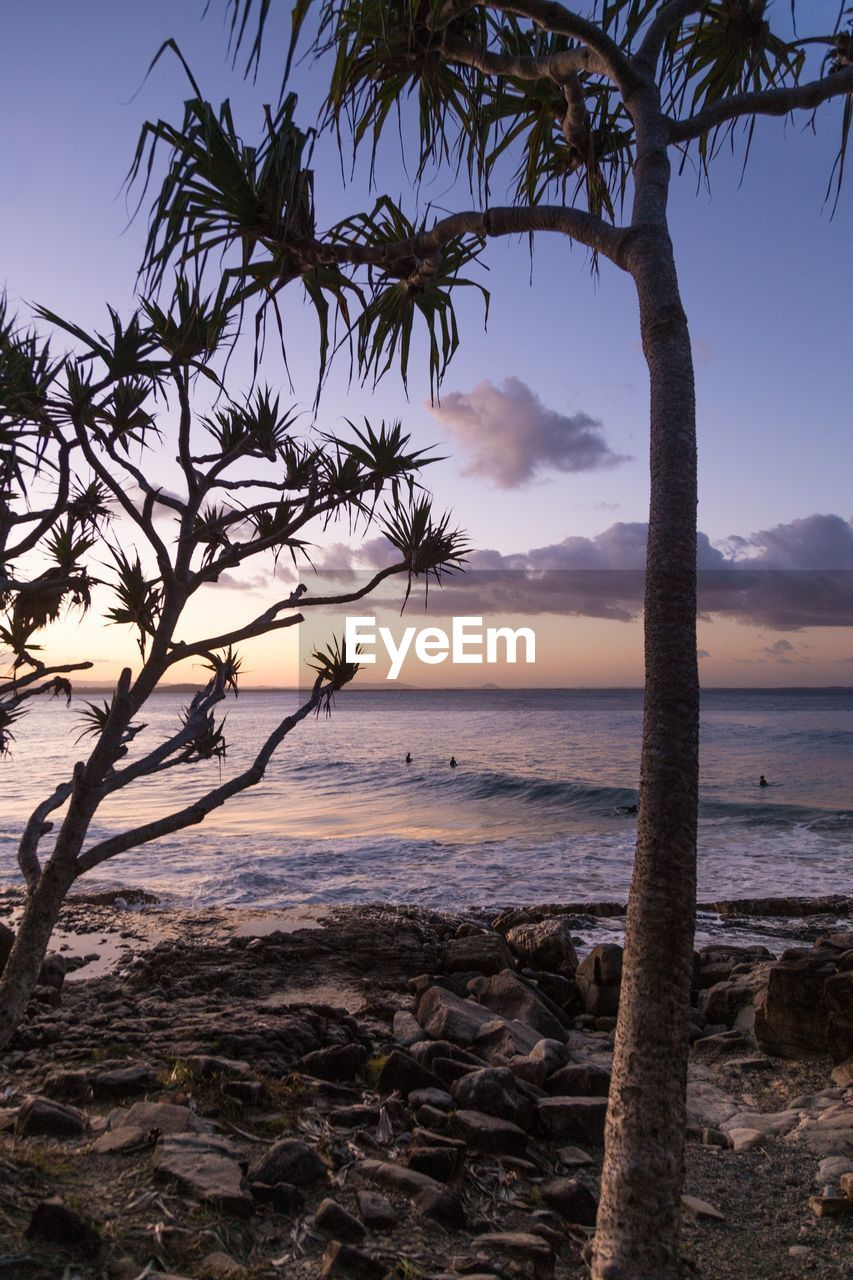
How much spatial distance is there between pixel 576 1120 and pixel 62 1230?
10.6ft

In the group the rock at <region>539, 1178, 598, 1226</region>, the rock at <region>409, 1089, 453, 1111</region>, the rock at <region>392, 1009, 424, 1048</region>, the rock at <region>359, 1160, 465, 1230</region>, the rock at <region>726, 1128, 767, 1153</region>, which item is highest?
the rock at <region>359, 1160, 465, 1230</region>

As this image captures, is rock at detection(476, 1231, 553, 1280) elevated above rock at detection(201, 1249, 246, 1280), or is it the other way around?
rock at detection(201, 1249, 246, 1280)

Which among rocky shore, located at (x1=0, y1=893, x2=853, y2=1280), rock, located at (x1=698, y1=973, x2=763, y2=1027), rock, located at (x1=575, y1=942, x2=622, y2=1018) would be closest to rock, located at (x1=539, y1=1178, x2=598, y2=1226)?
rocky shore, located at (x1=0, y1=893, x2=853, y2=1280)

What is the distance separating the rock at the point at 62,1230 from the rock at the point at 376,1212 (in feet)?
3.99

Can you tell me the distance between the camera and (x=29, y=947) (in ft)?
16.4

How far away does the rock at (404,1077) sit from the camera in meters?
5.58

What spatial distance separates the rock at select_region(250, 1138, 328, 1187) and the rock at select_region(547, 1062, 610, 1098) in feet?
7.17

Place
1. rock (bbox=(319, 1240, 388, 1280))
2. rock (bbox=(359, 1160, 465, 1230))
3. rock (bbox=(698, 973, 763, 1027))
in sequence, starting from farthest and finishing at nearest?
rock (bbox=(698, 973, 763, 1027)) < rock (bbox=(359, 1160, 465, 1230)) < rock (bbox=(319, 1240, 388, 1280))

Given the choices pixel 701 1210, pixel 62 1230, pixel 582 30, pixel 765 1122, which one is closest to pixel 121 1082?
pixel 62 1230

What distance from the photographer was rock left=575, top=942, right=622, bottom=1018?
815 centimetres

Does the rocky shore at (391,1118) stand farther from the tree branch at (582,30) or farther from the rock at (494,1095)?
the tree branch at (582,30)

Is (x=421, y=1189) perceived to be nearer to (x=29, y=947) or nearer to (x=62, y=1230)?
(x=62, y=1230)

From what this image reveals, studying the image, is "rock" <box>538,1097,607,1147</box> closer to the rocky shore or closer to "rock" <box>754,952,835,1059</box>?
the rocky shore

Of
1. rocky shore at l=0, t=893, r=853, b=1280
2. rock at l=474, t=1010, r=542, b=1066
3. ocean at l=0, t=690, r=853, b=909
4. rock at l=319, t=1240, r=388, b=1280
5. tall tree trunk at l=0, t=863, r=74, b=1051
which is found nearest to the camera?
rock at l=319, t=1240, r=388, b=1280
